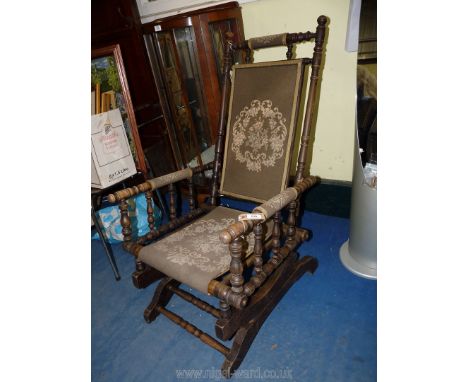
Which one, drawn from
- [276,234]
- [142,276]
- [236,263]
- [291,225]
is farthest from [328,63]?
[142,276]

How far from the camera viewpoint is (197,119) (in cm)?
237

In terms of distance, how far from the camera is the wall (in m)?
1.83

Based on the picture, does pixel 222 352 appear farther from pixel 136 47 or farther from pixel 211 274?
pixel 136 47

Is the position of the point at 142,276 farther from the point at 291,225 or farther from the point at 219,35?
the point at 219,35

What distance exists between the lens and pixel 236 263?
1.13 meters

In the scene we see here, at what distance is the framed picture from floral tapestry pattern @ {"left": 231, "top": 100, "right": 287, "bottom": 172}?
73cm

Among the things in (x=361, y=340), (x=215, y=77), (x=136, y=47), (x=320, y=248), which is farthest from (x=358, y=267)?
(x=136, y=47)

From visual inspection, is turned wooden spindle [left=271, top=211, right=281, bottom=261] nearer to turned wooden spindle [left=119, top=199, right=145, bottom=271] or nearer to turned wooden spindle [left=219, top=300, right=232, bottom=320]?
turned wooden spindle [left=219, top=300, right=232, bottom=320]

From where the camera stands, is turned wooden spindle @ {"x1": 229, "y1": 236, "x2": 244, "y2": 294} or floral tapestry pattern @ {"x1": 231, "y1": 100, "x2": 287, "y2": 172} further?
floral tapestry pattern @ {"x1": 231, "y1": 100, "x2": 287, "y2": 172}

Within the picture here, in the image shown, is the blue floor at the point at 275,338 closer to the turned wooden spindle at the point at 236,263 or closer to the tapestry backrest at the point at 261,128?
the turned wooden spindle at the point at 236,263

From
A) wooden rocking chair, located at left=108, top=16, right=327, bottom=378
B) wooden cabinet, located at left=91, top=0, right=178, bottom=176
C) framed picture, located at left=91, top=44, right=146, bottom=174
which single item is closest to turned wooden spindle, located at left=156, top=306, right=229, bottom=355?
wooden rocking chair, located at left=108, top=16, right=327, bottom=378

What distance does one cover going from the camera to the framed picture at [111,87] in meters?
1.93

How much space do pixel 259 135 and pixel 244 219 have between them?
0.75 metres

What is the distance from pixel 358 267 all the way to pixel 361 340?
50 cm
